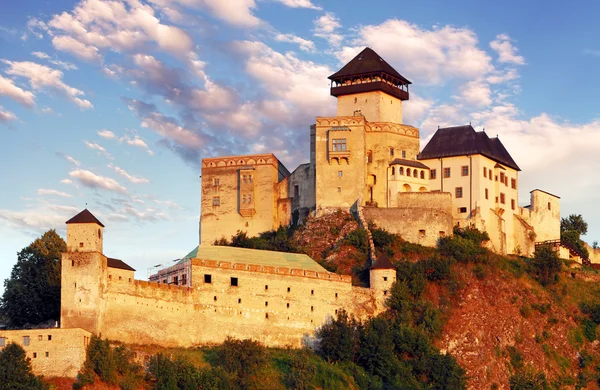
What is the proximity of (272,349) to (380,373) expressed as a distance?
25.0 feet

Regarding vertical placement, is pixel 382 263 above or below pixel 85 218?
below

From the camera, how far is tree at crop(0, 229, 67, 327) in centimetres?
7662

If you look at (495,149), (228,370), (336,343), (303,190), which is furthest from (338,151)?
(228,370)

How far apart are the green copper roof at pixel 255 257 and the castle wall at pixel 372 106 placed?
19.3 m

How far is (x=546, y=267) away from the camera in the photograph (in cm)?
9081

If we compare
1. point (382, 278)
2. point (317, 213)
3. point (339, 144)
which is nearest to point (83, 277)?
point (382, 278)

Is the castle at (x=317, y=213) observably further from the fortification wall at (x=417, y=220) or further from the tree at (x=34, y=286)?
the tree at (x=34, y=286)

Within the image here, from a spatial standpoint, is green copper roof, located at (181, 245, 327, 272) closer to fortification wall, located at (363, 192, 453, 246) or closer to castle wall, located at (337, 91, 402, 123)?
fortification wall, located at (363, 192, 453, 246)

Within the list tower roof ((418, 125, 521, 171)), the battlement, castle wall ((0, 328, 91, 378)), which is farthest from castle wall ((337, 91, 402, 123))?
castle wall ((0, 328, 91, 378))

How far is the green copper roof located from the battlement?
884 mm

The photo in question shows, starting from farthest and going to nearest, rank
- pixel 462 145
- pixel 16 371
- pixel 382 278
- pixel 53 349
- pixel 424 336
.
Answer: pixel 462 145 < pixel 382 278 < pixel 424 336 < pixel 53 349 < pixel 16 371

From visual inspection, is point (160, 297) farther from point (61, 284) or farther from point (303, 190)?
point (303, 190)

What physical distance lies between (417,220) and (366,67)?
1659cm

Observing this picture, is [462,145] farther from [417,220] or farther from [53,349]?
[53,349]
